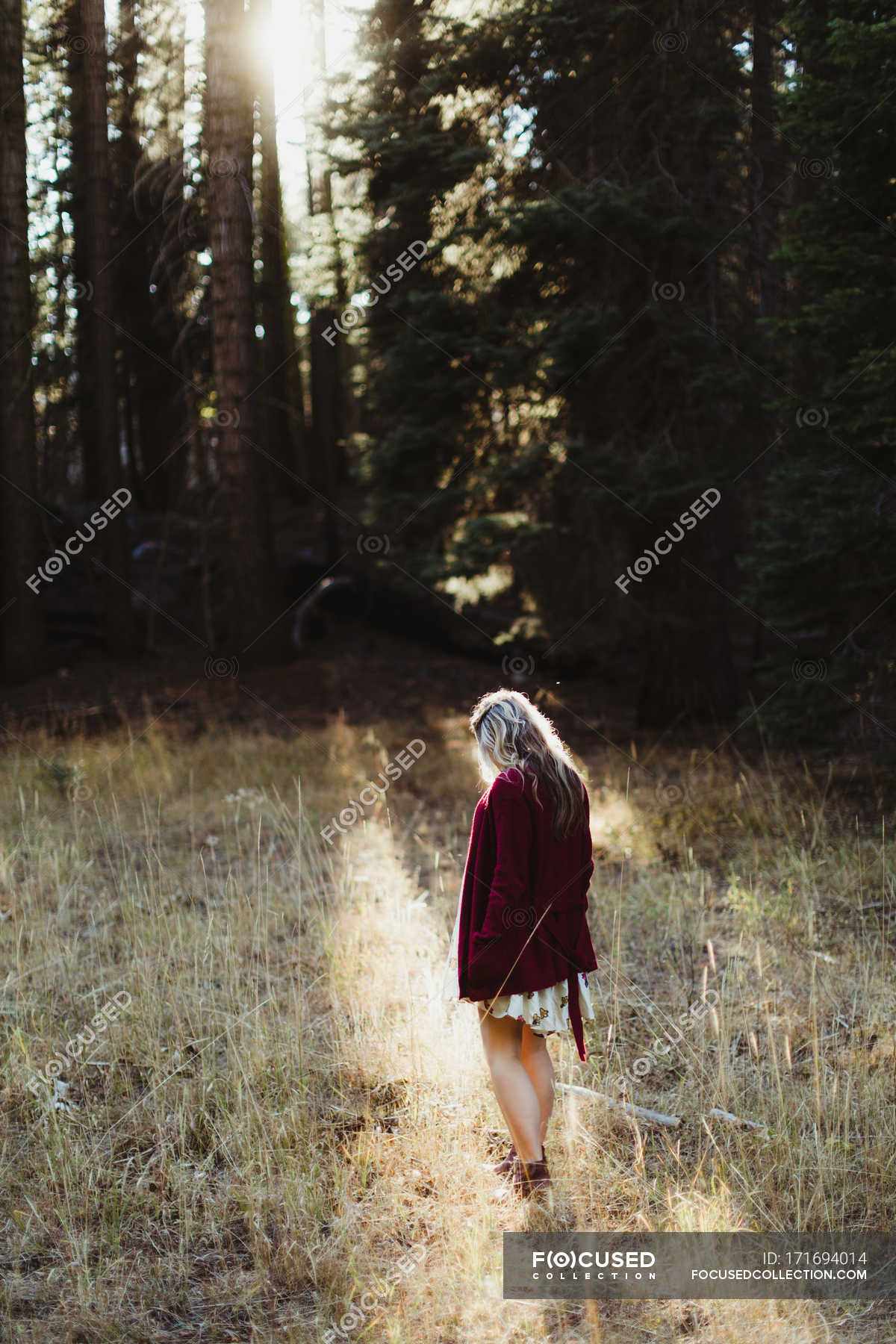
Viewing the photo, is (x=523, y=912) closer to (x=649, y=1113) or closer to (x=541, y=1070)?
(x=541, y=1070)

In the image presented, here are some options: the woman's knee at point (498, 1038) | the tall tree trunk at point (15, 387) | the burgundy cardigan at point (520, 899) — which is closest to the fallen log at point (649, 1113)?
the burgundy cardigan at point (520, 899)

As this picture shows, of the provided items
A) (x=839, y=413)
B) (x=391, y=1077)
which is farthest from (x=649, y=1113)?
(x=839, y=413)

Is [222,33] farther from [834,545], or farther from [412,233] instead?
[834,545]

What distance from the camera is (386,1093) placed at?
404 centimetres

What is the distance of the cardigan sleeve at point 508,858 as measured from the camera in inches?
125

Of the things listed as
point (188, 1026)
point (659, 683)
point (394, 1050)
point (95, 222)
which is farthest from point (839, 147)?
point (95, 222)

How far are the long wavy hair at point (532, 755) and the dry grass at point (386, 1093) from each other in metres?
1.17

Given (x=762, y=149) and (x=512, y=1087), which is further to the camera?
(x=762, y=149)

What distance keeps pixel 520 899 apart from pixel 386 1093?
141cm

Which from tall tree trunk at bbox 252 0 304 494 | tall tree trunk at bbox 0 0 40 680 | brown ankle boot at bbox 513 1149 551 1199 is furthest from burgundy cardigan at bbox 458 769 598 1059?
tall tree trunk at bbox 0 0 40 680

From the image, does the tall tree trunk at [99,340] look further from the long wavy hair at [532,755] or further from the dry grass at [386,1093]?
the long wavy hair at [532,755]

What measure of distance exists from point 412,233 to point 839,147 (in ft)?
14.5

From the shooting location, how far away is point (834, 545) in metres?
6.35

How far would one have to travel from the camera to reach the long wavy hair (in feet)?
10.8
